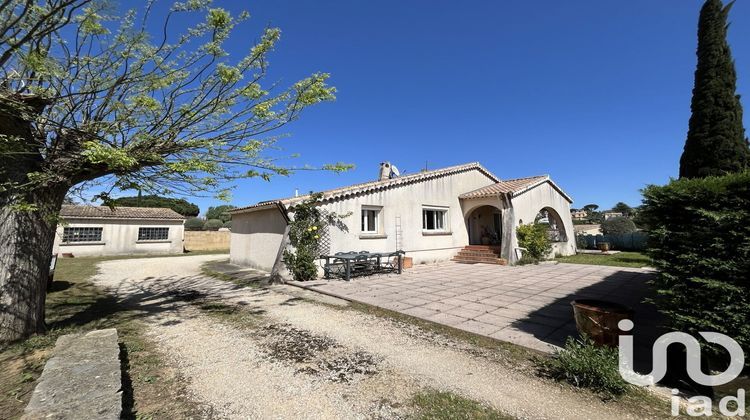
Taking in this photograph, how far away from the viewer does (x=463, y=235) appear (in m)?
17.8

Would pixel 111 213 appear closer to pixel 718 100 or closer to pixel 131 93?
pixel 131 93

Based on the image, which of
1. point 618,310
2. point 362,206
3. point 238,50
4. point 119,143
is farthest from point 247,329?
point 362,206

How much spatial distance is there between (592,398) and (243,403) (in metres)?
3.76

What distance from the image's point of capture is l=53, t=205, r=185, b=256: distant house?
876 inches

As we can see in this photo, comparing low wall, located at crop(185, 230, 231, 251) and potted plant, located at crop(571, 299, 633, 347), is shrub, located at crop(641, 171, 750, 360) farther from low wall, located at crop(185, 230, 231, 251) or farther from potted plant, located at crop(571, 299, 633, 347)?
low wall, located at crop(185, 230, 231, 251)

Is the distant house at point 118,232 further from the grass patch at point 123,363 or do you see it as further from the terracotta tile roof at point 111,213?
the grass patch at point 123,363

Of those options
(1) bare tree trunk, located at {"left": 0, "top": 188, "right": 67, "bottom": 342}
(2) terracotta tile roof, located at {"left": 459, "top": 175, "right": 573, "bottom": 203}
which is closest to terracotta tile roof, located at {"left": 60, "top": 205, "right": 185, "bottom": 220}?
(1) bare tree trunk, located at {"left": 0, "top": 188, "right": 67, "bottom": 342}

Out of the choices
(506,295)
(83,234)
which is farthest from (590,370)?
(83,234)

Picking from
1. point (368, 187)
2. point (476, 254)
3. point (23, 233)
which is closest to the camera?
point (23, 233)

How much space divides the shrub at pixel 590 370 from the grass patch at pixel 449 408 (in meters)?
1.26

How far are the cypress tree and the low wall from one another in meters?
34.7

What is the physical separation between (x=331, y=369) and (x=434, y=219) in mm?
13117

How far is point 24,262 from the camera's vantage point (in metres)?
5.05

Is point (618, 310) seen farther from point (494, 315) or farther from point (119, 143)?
point (119, 143)
